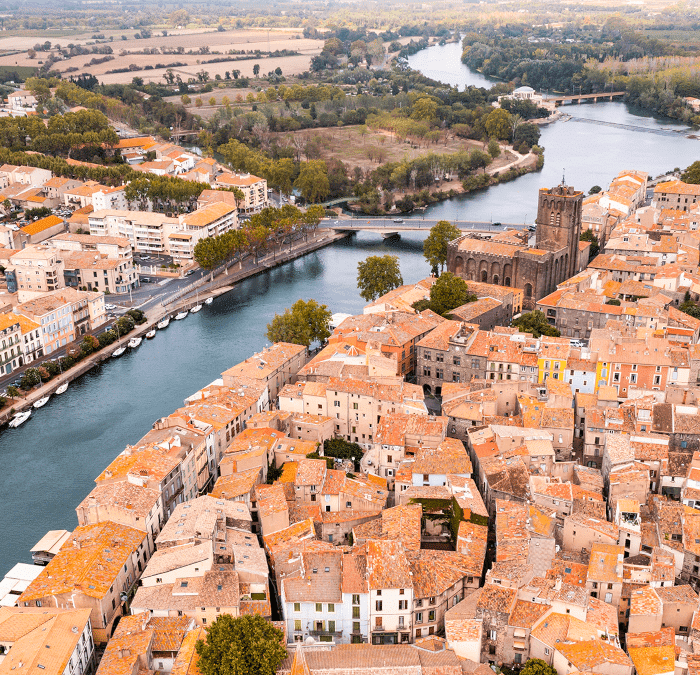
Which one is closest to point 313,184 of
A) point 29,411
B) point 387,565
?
point 29,411

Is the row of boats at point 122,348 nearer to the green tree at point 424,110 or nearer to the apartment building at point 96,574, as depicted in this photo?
the apartment building at point 96,574

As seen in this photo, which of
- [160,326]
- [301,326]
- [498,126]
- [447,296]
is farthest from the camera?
[498,126]

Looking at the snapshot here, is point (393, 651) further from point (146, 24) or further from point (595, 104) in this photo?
point (146, 24)

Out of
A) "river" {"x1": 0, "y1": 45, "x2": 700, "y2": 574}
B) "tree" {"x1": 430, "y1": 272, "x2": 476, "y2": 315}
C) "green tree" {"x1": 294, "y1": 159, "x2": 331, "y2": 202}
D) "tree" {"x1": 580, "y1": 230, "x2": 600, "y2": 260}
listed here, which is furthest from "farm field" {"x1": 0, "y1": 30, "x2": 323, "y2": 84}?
"tree" {"x1": 430, "y1": 272, "x2": 476, "y2": 315}

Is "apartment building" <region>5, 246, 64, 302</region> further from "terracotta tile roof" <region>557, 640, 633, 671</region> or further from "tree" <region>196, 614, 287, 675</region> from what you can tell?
"terracotta tile roof" <region>557, 640, 633, 671</region>

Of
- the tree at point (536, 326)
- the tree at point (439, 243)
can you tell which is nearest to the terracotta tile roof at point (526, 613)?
the tree at point (536, 326)

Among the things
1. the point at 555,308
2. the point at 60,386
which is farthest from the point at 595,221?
the point at 60,386

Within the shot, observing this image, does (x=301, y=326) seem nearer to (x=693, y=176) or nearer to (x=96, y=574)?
(x=96, y=574)
